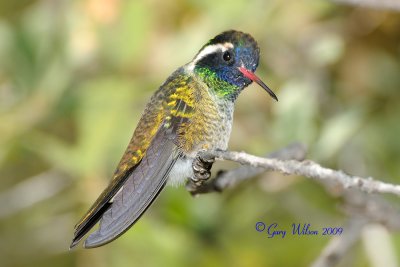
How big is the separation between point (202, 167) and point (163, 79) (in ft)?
5.11

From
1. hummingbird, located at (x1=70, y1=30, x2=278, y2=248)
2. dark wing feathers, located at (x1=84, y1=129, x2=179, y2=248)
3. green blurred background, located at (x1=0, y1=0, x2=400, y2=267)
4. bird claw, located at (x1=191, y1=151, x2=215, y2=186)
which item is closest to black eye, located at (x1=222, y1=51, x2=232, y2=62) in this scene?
hummingbird, located at (x1=70, y1=30, x2=278, y2=248)

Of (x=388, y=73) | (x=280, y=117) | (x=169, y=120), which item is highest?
(x=388, y=73)

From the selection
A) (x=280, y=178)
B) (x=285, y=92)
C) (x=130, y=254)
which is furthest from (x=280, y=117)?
(x=130, y=254)

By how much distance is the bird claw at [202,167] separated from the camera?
279 centimetres

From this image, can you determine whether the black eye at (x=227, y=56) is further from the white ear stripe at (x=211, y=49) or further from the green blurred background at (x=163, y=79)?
the green blurred background at (x=163, y=79)

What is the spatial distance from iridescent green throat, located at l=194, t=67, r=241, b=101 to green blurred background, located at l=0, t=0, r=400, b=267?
0.61 meters

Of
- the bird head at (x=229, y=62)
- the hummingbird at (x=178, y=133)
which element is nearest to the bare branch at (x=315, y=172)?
the hummingbird at (x=178, y=133)

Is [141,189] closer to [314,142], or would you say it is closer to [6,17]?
[314,142]

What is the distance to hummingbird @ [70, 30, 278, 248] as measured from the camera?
9.30ft

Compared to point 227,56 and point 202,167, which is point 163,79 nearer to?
point 227,56

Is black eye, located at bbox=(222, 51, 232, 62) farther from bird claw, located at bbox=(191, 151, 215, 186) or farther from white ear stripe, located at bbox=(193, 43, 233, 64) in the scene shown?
bird claw, located at bbox=(191, 151, 215, 186)

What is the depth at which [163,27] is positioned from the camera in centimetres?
482

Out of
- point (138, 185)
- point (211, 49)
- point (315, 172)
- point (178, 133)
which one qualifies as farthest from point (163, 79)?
point (315, 172)

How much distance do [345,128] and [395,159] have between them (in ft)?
3.40
